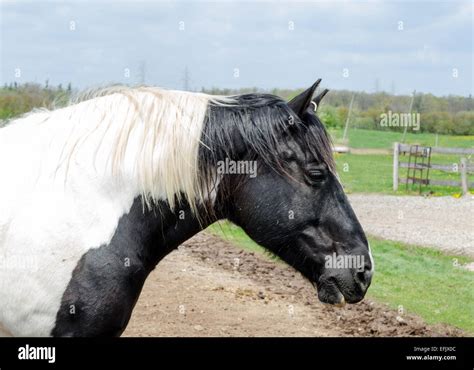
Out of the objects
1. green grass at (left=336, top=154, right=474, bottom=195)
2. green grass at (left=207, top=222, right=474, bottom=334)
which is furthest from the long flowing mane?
green grass at (left=336, top=154, right=474, bottom=195)

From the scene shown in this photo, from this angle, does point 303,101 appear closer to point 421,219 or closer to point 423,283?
point 423,283

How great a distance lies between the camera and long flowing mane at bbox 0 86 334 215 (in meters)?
3.52

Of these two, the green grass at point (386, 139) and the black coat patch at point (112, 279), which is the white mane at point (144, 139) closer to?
the black coat patch at point (112, 279)

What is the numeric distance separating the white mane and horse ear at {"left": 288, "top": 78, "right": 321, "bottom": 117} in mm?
517

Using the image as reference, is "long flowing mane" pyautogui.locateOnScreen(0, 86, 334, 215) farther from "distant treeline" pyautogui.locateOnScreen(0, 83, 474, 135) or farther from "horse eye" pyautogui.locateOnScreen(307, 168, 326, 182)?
"distant treeline" pyautogui.locateOnScreen(0, 83, 474, 135)

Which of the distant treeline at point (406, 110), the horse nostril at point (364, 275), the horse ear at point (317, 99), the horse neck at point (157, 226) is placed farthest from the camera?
the distant treeline at point (406, 110)

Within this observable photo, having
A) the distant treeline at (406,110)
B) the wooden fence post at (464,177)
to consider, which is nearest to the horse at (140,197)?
the wooden fence post at (464,177)

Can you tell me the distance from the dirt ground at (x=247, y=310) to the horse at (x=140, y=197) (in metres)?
3.71

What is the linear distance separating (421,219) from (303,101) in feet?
45.1

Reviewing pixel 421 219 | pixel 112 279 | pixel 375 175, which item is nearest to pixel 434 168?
pixel 375 175

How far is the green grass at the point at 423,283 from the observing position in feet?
27.2

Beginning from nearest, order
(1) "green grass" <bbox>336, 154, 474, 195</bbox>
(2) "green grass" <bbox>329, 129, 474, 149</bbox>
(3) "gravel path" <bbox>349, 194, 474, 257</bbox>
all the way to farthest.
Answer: (3) "gravel path" <bbox>349, 194, 474, 257</bbox> → (1) "green grass" <bbox>336, 154, 474, 195</bbox> → (2) "green grass" <bbox>329, 129, 474, 149</bbox>
